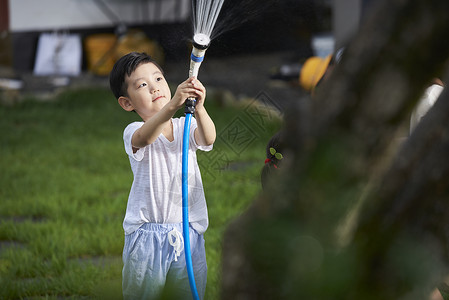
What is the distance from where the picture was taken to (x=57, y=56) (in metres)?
8.99

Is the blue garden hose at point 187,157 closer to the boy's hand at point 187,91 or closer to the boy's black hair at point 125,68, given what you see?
the boy's hand at point 187,91

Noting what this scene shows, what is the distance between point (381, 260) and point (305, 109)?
0.21 metres

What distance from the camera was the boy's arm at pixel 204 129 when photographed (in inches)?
67.4

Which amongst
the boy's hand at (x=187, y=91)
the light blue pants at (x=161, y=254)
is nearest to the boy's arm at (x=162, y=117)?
the boy's hand at (x=187, y=91)

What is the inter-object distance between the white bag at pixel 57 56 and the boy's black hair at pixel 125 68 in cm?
739

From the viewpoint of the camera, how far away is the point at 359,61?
749 millimetres

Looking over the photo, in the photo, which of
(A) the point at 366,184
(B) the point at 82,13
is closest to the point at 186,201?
(A) the point at 366,184

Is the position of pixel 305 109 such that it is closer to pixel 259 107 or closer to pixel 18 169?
pixel 259 107

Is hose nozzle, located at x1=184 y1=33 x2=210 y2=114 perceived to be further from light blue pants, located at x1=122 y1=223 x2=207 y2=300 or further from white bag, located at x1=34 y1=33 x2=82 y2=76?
white bag, located at x1=34 y1=33 x2=82 y2=76

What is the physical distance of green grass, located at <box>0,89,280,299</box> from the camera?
1919 mm

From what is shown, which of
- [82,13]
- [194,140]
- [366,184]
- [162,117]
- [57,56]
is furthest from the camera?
[82,13]

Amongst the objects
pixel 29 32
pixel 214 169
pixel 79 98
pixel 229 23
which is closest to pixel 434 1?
pixel 229 23

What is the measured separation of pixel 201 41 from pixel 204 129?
275 millimetres

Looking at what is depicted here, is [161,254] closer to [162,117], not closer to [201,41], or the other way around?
[162,117]
